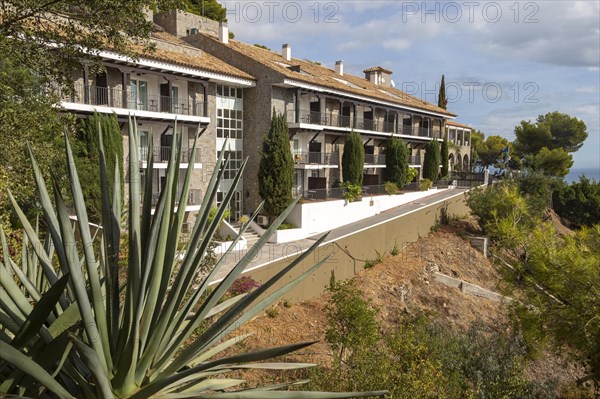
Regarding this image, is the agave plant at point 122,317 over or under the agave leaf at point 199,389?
over

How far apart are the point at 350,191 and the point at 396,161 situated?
8090mm

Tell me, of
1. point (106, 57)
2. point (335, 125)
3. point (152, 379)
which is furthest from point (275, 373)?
point (335, 125)

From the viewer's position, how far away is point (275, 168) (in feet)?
78.8

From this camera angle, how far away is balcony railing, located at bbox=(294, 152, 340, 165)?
2911 cm

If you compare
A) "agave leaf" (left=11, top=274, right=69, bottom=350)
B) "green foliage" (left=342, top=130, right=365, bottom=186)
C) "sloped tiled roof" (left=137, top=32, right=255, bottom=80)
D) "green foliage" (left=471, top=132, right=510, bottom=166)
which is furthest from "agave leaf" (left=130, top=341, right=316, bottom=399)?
"green foliage" (left=471, top=132, right=510, bottom=166)

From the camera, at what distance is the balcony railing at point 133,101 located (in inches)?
736

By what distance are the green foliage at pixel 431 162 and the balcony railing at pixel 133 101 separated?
83.8 ft

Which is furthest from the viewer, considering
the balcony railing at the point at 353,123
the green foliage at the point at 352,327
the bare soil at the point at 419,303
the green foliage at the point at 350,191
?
the balcony railing at the point at 353,123

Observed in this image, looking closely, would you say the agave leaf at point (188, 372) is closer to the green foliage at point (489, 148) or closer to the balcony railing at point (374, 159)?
the balcony railing at point (374, 159)

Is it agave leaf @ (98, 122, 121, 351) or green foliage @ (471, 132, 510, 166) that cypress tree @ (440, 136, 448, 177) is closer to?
green foliage @ (471, 132, 510, 166)

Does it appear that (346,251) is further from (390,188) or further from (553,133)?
(553,133)

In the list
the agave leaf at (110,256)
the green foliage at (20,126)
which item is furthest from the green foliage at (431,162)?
the agave leaf at (110,256)

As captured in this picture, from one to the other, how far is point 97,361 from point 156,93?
2129 cm

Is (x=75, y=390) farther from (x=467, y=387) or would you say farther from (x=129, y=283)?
(x=467, y=387)
